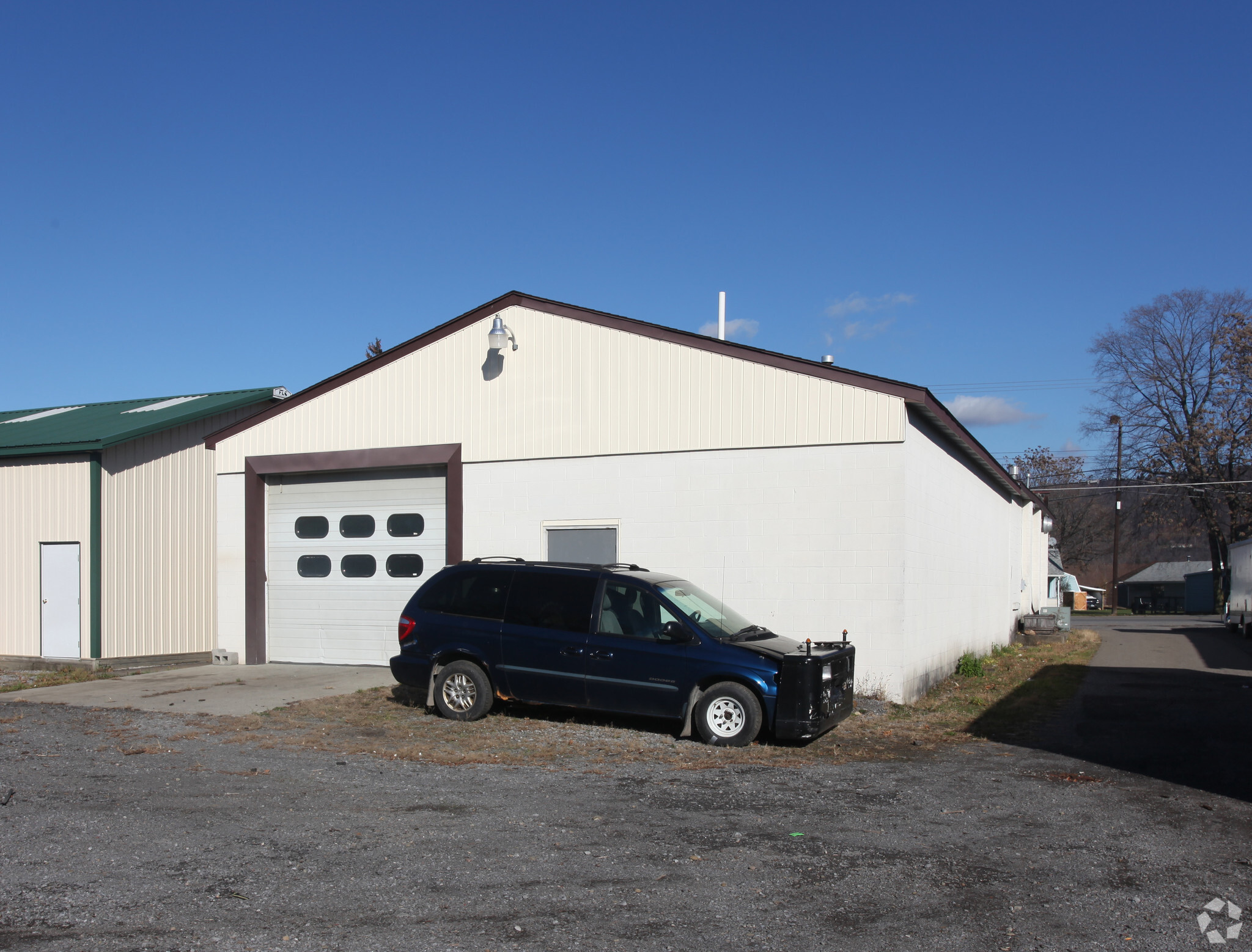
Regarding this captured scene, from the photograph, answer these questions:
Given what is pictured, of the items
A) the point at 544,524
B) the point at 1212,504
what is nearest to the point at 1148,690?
the point at 544,524

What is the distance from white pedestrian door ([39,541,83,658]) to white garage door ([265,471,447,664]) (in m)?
3.02

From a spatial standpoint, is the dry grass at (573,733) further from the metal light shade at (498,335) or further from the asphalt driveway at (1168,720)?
the metal light shade at (498,335)

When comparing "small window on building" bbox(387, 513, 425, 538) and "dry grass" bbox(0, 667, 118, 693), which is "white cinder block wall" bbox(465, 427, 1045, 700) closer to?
"small window on building" bbox(387, 513, 425, 538)

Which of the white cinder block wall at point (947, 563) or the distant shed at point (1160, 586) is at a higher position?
the white cinder block wall at point (947, 563)

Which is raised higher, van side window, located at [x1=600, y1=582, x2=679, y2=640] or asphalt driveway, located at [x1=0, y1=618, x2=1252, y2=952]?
van side window, located at [x1=600, y1=582, x2=679, y2=640]

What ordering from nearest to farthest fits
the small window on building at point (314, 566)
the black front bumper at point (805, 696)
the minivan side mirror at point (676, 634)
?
the black front bumper at point (805, 696) < the minivan side mirror at point (676, 634) < the small window on building at point (314, 566)

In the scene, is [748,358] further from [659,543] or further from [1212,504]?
[1212,504]

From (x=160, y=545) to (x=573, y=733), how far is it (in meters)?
10.5

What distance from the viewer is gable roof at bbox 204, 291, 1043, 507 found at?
510 inches

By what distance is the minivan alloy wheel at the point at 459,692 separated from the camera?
36.2ft

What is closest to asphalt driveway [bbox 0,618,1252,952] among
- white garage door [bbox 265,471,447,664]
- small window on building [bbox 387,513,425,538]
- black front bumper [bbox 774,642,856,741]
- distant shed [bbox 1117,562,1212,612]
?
black front bumper [bbox 774,642,856,741]

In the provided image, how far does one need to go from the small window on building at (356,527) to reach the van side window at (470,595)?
5.46 meters

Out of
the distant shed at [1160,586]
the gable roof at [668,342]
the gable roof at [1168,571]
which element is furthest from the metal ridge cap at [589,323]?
the gable roof at [1168,571]

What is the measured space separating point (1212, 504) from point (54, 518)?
52.3 m
